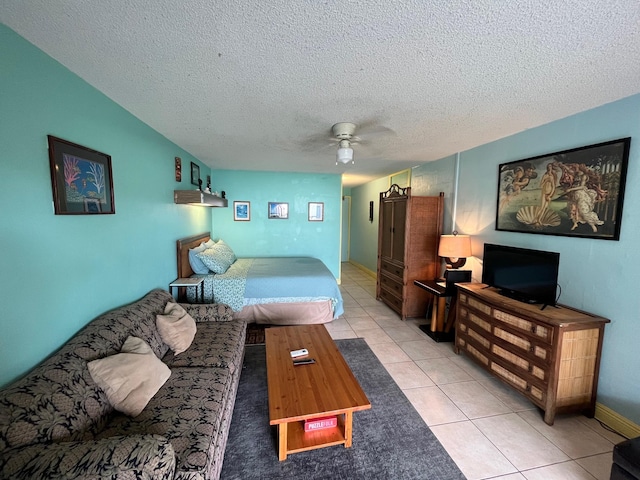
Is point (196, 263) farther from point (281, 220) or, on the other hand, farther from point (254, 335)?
point (281, 220)

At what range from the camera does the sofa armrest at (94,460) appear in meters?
0.88

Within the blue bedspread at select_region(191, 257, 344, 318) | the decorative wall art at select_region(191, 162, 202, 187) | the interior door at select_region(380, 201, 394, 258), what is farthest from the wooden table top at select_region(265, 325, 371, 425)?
the decorative wall art at select_region(191, 162, 202, 187)

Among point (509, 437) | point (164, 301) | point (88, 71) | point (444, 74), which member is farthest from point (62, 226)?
point (509, 437)

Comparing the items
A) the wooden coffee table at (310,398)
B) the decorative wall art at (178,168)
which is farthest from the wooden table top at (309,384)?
the decorative wall art at (178,168)

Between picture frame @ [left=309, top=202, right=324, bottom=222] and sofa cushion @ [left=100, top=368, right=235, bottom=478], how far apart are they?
4.00 metres

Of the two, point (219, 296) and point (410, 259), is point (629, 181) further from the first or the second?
point (219, 296)

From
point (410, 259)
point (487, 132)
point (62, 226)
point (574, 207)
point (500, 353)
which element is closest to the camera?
point (62, 226)

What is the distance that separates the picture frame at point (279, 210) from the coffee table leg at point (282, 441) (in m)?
4.13

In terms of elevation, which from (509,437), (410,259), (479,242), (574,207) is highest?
(574,207)

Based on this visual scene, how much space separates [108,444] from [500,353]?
2709mm

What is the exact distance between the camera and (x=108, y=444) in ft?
3.22

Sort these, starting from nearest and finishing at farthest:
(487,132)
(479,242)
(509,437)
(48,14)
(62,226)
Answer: (48,14)
(62,226)
(509,437)
(487,132)
(479,242)

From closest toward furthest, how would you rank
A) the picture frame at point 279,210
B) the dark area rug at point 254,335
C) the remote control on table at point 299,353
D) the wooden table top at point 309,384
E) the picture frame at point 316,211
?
the wooden table top at point 309,384 < the remote control on table at point 299,353 < the dark area rug at point 254,335 < the picture frame at point 279,210 < the picture frame at point 316,211

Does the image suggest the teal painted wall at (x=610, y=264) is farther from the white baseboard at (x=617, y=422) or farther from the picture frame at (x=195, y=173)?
the picture frame at (x=195, y=173)
